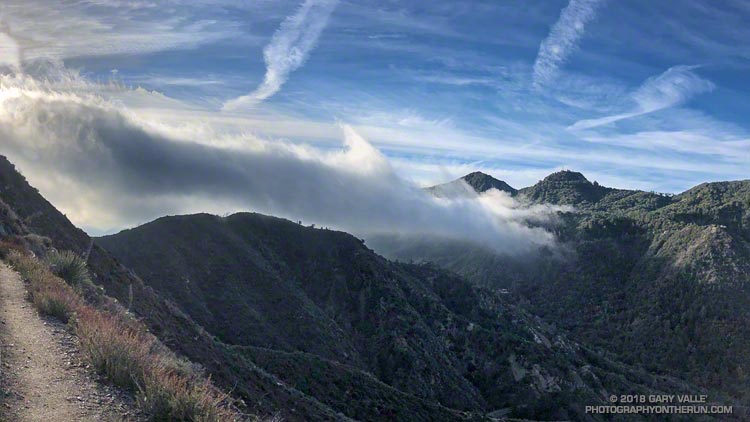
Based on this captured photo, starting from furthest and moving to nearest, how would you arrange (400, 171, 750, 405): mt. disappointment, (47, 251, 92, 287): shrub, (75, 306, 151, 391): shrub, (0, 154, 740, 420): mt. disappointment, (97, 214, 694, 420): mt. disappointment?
(400, 171, 750, 405): mt. disappointment → (97, 214, 694, 420): mt. disappointment → (0, 154, 740, 420): mt. disappointment → (47, 251, 92, 287): shrub → (75, 306, 151, 391): shrub

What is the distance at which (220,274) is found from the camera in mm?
67062

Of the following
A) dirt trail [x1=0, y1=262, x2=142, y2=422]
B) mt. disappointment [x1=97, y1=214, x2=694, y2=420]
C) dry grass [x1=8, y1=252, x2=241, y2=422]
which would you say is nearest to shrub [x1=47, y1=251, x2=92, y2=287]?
dry grass [x1=8, y1=252, x2=241, y2=422]

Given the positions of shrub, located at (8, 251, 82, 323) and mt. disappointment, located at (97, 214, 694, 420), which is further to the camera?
mt. disappointment, located at (97, 214, 694, 420)

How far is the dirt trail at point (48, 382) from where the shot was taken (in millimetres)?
8500

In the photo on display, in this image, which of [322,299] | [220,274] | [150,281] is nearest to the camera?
[150,281]

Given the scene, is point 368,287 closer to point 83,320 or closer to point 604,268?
point 83,320

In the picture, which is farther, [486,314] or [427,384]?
[486,314]

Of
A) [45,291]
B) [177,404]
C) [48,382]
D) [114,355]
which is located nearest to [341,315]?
[45,291]

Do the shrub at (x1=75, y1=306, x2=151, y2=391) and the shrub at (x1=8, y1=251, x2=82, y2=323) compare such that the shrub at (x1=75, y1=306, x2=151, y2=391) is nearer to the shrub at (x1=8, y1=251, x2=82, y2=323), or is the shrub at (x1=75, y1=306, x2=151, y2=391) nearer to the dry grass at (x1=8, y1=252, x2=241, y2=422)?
the dry grass at (x1=8, y1=252, x2=241, y2=422)

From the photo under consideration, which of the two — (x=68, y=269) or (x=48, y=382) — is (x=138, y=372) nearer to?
(x=48, y=382)

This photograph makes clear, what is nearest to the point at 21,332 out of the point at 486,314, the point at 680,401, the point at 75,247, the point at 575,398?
the point at 75,247

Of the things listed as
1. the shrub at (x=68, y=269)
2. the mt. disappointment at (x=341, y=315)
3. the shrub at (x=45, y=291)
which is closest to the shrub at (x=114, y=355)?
the shrub at (x=45, y=291)

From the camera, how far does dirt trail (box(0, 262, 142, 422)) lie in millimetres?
8500

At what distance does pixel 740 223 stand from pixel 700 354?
81122 mm
